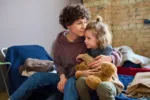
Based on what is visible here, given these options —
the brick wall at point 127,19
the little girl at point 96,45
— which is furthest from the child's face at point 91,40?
the brick wall at point 127,19

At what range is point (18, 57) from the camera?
7.43 ft

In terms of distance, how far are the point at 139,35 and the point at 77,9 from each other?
5.11 feet

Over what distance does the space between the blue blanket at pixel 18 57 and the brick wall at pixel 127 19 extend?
3.15 feet

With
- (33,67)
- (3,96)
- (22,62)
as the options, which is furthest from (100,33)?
(3,96)

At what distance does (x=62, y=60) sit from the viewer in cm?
174

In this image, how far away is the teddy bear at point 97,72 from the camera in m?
1.35

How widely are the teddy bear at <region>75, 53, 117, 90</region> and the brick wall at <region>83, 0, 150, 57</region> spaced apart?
148 centimetres

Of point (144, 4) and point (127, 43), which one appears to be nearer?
point (144, 4)

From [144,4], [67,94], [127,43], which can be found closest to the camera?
[67,94]

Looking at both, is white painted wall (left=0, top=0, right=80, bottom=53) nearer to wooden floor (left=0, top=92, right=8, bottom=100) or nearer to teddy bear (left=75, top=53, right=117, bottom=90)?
wooden floor (left=0, top=92, right=8, bottom=100)

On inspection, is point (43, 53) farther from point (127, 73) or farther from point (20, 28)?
point (127, 73)

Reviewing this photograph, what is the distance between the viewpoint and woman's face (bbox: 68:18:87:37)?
5.42 ft

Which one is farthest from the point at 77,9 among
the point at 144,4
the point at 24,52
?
the point at 144,4

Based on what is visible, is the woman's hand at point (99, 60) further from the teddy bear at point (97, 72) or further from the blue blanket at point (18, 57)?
the blue blanket at point (18, 57)
